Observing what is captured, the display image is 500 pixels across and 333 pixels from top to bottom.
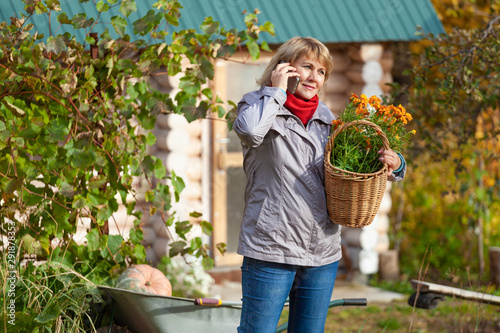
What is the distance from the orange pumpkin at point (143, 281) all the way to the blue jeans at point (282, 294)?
924mm

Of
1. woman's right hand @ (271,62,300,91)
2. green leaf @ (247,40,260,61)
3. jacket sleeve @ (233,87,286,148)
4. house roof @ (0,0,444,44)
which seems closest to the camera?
jacket sleeve @ (233,87,286,148)

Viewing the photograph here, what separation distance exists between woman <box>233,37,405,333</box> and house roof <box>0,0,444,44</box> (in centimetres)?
292

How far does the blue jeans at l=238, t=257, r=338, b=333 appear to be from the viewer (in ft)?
8.36

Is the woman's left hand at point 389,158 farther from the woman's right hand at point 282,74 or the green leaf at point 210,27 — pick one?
the green leaf at point 210,27

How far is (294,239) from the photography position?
2592 mm

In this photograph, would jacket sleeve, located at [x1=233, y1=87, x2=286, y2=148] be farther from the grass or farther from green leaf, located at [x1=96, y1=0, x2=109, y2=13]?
the grass

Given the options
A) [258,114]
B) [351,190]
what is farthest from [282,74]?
[351,190]

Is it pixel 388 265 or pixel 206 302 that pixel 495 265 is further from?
pixel 206 302

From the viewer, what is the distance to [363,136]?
2.73 metres

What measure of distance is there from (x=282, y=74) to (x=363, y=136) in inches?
17.5

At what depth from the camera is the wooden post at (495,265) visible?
6.48 m

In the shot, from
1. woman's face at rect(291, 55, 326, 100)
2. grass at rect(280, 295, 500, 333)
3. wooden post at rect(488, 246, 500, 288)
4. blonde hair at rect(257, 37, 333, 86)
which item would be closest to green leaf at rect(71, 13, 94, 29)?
blonde hair at rect(257, 37, 333, 86)

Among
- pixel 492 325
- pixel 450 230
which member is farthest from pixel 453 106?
pixel 450 230

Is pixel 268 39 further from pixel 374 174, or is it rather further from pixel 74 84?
pixel 374 174
